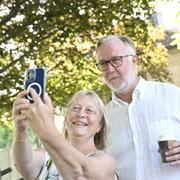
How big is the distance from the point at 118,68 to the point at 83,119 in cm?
64

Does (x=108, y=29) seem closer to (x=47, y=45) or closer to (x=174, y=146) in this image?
(x=47, y=45)

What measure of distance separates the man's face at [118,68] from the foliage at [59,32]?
186 inches

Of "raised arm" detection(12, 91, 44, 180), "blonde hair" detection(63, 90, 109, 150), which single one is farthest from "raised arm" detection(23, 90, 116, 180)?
"blonde hair" detection(63, 90, 109, 150)

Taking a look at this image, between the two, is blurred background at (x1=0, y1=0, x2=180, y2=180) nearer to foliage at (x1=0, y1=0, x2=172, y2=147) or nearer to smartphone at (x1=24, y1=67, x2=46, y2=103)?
foliage at (x1=0, y1=0, x2=172, y2=147)

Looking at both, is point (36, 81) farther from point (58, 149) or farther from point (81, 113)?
point (81, 113)

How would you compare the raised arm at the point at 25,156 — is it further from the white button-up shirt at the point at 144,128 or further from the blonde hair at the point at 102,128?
the white button-up shirt at the point at 144,128

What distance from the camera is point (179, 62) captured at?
16.6 meters

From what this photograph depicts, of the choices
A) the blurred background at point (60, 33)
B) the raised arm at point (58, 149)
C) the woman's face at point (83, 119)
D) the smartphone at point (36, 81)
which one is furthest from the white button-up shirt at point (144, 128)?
the blurred background at point (60, 33)

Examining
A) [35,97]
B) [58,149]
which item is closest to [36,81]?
[35,97]

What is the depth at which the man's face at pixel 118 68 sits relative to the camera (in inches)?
121

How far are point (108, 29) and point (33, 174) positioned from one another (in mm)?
6055

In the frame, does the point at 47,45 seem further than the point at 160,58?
No

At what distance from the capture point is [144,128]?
3.03 meters

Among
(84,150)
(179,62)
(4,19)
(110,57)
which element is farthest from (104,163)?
(179,62)
